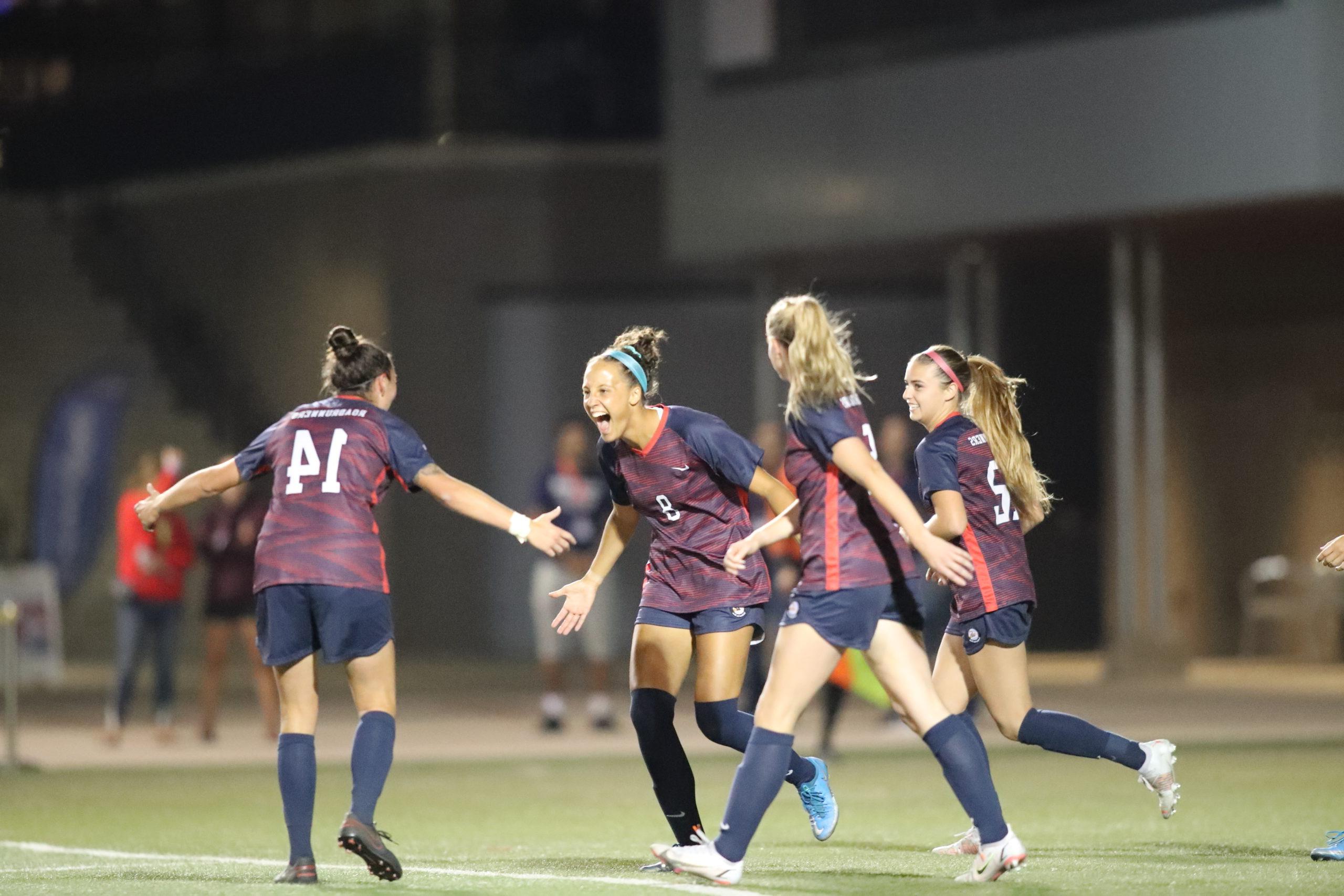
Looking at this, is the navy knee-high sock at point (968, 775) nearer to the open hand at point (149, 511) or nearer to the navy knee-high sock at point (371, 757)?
the navy knee-high sock at point (371, 757)

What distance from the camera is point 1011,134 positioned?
2125 cm

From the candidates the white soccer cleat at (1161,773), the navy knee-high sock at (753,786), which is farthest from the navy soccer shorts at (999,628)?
the navy knee-high sock at (753,786)

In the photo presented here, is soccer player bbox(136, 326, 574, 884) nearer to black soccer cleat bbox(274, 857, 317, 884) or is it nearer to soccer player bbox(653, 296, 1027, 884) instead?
black soccer cleat bbox(274, 857, 317, 884)

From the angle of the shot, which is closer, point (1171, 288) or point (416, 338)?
point (1171, 288)

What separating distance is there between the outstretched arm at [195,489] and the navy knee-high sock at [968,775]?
2780 mm

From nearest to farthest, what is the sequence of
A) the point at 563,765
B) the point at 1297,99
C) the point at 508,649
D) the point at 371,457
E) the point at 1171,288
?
the point at 371,457 → the point at 563,765 → the point at 1297,99 → the point at 1171,288 → the point at 508,649

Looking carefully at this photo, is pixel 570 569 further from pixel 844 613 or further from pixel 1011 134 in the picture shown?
pixel 844 613

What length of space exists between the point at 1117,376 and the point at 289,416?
15594 mm

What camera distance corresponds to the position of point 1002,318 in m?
25.0

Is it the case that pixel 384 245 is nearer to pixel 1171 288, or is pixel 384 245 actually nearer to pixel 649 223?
pixel 649 223

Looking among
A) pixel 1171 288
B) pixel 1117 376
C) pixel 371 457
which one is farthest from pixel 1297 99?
pixel 371 457

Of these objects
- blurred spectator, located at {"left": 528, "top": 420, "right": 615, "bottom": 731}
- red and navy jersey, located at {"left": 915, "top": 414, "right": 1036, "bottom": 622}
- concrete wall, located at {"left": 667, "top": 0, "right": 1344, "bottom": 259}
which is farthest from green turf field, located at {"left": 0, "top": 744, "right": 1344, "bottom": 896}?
concrete wall, located at {"left": 667, "top": 0, "right": 1344, "bottom": 259}

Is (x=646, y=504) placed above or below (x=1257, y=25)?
below

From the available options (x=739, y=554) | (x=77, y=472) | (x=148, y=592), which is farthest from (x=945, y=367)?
(x=77, y=472)
